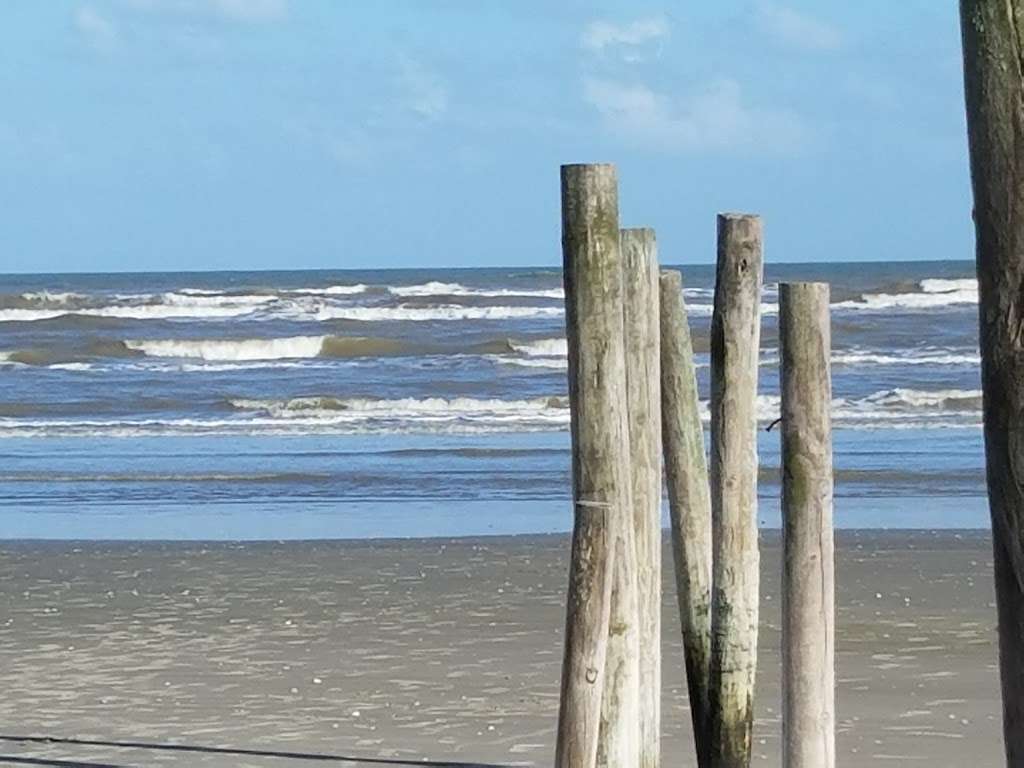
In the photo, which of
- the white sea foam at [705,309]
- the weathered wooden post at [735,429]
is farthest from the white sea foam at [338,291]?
the weathered wooden post at [735,429]

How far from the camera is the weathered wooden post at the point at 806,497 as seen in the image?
479 centimetres

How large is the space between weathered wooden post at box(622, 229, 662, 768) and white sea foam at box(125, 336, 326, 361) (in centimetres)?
2743

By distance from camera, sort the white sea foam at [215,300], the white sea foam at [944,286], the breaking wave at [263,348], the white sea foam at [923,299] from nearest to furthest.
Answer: the breaking wave at [263,348] < the white sea foam at [923,299] < the white sea foam at [215,300] < the white sea foam at [944,286]


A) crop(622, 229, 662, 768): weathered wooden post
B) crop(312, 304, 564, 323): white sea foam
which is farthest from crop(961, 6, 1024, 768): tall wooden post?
crop(312, 304, 564, 323): white sea foam

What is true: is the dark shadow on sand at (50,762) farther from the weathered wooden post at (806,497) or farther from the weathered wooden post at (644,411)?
the weathered wooden post at (806,497)

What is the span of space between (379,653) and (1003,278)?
5.92 meters

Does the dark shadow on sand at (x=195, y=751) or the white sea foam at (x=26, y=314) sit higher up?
the white sea foam at (x=26, y=314)

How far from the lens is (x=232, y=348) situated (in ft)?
108

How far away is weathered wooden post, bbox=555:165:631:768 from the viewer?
4.82 metres

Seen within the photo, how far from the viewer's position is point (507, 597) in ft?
31.0

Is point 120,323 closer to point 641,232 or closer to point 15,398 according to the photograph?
point 15,398

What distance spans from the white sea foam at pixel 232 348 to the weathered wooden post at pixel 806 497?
27998 mm

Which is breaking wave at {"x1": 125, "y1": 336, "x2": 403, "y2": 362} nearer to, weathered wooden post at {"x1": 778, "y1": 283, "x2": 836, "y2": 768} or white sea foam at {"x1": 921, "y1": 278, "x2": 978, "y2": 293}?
white sea foam at {"x1": 921, "y1": 278, "x2": 978, "y2": 293}

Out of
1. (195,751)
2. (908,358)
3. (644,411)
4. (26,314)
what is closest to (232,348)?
(26,314)
